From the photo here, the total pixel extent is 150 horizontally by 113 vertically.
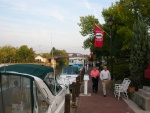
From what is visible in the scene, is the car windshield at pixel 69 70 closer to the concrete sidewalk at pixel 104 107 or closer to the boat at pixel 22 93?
the concrete sidewalk at pixel 104 107

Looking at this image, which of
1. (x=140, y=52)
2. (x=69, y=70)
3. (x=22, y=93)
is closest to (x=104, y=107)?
(x=140, y=52)

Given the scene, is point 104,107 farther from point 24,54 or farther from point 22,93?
point 24,54

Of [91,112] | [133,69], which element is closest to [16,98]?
[91,112]

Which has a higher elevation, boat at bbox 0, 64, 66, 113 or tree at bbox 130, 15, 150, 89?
tree at bbox 130, 15, 150, 89

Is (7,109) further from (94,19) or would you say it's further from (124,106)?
(94,19)

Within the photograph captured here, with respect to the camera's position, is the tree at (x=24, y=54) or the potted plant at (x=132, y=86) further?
the tree at (x=24, y=54)

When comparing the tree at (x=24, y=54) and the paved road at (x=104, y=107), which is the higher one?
the tree at (x=24, y=54)

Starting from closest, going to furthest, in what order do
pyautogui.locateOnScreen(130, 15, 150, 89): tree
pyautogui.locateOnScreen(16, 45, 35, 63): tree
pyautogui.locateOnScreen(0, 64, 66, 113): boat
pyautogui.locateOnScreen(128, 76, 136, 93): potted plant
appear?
pyautogui.locateOnScreen(0, 64, 66, 113): boat, pyautogui.locateOnScreen(128, 76, 136, 93): potted plant, pyautogui.locateOnScreen(130, 15, 150, 89): tree, pyautogui.locateOnScreen(16, 45, 35, 63): tree

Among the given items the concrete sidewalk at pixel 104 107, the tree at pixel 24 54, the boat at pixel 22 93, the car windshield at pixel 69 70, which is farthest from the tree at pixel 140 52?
the tree at pixel 24 54

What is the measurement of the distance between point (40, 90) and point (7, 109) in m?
0.68

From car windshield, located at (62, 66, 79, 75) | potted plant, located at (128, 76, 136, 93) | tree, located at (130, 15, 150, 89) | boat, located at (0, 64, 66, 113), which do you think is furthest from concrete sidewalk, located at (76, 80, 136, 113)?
car windshield, located at (62, 66, 79, 75)

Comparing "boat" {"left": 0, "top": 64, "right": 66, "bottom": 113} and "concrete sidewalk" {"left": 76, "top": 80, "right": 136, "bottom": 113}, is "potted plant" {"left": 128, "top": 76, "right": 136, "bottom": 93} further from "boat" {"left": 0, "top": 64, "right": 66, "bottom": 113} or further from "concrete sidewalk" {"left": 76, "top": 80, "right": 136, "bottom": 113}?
"boat" {"left": 0, "top": 64, "right": 66, "bottom": 113}

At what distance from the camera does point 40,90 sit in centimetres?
494

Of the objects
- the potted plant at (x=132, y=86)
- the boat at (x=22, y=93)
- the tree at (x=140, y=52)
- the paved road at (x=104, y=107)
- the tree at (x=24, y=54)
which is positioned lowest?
the paved road at (x=104, y=107)
